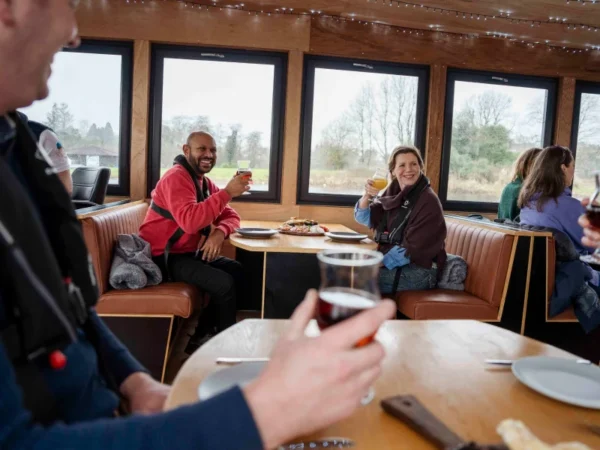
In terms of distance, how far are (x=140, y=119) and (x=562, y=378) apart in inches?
166

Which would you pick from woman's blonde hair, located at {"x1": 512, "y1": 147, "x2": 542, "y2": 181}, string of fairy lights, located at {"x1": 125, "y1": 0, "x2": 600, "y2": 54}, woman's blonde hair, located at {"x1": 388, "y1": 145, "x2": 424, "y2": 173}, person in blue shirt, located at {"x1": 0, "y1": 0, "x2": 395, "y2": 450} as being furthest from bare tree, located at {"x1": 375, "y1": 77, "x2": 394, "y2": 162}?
person in blue shirt, located at {"x1": 0, "y1": 0, "x2": 395, "y2": 450}

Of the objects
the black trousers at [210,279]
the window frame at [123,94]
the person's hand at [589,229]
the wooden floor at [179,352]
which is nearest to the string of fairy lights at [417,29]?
the window frame at [123,94]

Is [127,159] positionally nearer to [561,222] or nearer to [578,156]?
[561,222]

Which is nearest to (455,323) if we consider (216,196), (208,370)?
(208,370)

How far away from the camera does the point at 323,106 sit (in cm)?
474

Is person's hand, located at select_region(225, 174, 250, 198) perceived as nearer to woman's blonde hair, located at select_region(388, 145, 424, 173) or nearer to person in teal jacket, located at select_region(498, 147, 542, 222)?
woman's blonde hair, located at select_region(388, 145, 424, 173)

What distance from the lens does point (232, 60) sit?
4582 mm

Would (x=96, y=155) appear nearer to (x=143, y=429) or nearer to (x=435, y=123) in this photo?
(x=435, y=123)

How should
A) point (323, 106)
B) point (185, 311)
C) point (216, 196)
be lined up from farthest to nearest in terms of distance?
point (323, 106)
point (216, 196)
point (185, 311)

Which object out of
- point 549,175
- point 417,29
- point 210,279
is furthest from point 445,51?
point 210,279

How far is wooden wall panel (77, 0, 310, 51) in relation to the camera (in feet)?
14.1

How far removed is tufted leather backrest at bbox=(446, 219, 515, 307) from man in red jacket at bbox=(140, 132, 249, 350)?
164 centimetres

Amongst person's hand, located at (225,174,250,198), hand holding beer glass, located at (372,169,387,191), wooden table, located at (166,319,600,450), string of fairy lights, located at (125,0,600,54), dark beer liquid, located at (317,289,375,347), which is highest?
string of fairy lights, located at (125,0,600,54)

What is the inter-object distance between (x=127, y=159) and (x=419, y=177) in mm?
2760
